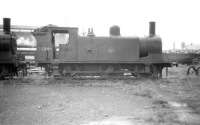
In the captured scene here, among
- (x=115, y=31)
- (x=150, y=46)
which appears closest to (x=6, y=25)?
(x=115, y=31)

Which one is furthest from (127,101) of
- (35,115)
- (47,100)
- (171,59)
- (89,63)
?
(171,59)

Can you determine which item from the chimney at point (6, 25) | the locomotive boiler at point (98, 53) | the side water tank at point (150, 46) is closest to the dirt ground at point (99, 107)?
the locomotive boiler at point (98, 53)

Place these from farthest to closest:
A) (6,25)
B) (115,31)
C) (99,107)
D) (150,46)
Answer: (115,31)
(150,46)
(6,25)
(99,107)

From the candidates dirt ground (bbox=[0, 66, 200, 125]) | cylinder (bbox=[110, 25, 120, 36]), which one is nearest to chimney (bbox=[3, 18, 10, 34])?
dirt ground (bbox=[0, 66, 200, 125])

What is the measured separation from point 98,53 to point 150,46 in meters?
3.14

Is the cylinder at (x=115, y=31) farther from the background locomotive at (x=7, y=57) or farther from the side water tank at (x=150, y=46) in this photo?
the background locomotive at (x=7, y=57)

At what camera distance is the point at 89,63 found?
14.6 metres

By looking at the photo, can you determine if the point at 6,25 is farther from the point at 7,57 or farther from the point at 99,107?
the point at 99,107

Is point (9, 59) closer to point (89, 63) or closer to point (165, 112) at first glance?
point (89, 63)

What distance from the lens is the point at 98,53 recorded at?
14.9 m

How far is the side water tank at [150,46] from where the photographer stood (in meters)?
15.5

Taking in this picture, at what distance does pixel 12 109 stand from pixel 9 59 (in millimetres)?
7795

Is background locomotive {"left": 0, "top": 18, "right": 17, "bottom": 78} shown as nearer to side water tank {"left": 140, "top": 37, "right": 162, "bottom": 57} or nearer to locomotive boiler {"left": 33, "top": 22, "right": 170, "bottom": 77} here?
locomotive boiler {"left": 33, "top": 22, "right": 170, "bottom": 77}

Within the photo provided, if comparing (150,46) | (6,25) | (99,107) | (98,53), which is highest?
(6,25)
